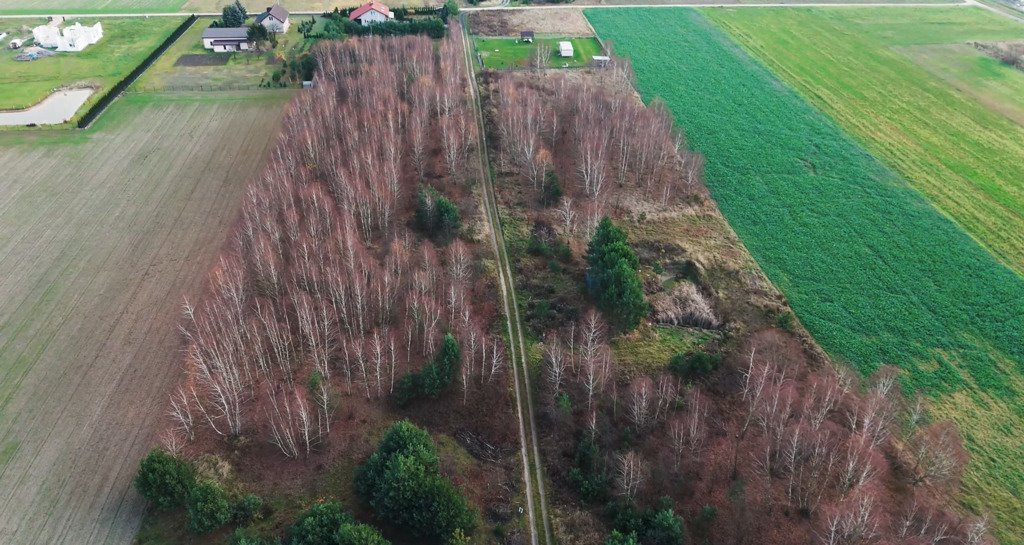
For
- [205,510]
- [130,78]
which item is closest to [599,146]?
[205,510]

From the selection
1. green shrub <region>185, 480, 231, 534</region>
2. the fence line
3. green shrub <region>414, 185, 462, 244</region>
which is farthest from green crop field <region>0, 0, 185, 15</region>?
green shrub <region>185, 480, 231, 534</region>

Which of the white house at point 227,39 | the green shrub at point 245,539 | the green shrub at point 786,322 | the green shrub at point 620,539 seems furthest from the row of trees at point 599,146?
the white house at point 227,39

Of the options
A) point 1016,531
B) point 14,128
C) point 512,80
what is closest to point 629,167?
point 512,80

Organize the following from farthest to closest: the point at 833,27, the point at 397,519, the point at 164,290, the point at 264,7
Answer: the point at 264,7 → the point at 833,27 → the point at 164,290 → the point at 397,519

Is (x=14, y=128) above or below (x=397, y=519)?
above

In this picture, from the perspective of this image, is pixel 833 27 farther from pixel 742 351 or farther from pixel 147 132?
pixel 147 132

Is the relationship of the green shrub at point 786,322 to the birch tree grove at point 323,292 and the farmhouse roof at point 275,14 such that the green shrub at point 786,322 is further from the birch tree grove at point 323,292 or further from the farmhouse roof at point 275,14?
the farmhouse roof at point 275,14
